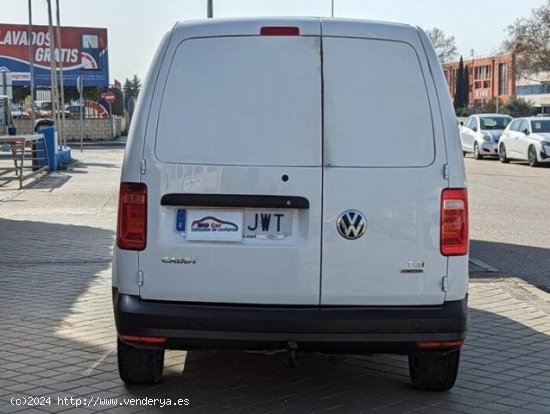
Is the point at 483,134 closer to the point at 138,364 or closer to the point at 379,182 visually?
the point at 138,364

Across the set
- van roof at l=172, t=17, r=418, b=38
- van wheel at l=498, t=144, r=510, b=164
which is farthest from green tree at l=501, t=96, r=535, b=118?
van roof at l=172, t=17, r=418, b=38

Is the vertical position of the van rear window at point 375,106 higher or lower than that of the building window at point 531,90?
lower

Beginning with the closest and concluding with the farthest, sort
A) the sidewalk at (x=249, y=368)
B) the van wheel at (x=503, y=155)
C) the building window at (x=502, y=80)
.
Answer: the sidewalk at (x=249, y=368)
the van wheel at (x=503, y=155)
the building window at (x=502, y=80)

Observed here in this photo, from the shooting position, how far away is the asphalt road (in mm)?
10094

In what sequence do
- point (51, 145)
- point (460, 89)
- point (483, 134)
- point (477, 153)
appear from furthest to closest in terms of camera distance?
point (460, 89), point (477, 153), point (483, 134), point (51, 145)

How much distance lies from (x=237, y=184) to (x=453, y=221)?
1.15 m

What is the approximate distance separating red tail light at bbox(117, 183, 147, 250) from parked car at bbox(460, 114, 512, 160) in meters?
27.7

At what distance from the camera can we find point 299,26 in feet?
15.1

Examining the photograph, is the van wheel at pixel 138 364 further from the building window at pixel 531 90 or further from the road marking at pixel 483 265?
the building window at pixel 531 90

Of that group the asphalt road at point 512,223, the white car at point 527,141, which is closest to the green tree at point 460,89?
the white car at point 527,141

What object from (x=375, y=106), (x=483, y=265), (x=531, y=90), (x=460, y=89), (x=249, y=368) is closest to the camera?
(x=375, y=106)

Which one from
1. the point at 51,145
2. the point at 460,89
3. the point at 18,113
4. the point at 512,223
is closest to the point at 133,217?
the point at 512,223

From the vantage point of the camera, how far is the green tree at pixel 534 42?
6262 cm

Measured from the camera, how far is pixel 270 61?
4.53 metres
